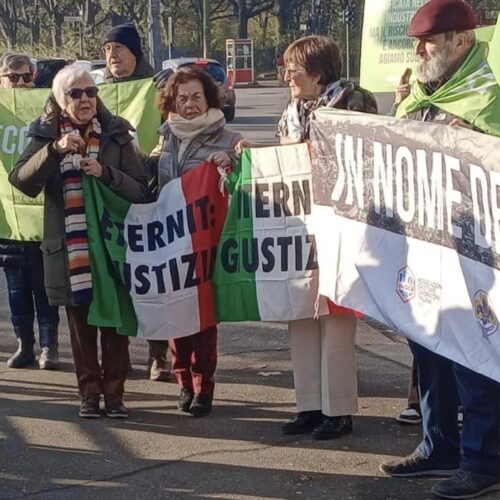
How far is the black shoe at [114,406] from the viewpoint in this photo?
20.2 ft

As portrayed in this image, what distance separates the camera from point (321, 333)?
19.0 feet

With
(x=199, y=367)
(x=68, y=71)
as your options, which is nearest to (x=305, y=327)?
(x=199, y=367)

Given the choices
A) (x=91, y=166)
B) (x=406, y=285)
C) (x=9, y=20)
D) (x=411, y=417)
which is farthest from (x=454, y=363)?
(x=9, y=20)

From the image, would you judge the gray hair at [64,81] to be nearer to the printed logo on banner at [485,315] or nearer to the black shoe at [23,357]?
the black shoe at [23,357]

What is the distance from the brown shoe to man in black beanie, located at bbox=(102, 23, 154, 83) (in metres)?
1.74

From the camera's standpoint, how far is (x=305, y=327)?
19.1 ft

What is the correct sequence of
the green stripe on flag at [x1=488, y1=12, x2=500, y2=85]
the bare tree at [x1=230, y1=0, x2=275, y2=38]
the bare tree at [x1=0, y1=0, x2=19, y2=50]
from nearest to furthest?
the green stripe on flag at [x1=488, y1=12, x2=500, y2=85] < the bare tree at [x1=230, y1=0, x2=275, y2=38] < the bare tree at [x1=0, y1=0, x2=19, y2=50]

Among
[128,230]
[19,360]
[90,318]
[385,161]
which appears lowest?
[19,360]

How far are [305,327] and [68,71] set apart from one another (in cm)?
177

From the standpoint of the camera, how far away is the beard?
4926 mm

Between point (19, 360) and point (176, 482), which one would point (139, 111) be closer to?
point (19, 360)

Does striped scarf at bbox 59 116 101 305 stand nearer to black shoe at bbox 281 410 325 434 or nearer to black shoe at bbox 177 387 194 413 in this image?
black shoe at bbox 177 387 194 413

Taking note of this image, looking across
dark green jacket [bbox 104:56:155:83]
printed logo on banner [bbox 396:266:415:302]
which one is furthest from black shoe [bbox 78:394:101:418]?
dark green jacket [bbox 104:56:155:83]

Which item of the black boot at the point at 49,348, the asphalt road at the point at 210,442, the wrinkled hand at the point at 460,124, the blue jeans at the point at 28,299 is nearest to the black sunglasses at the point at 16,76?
the blue jeans at the point at 28,299
